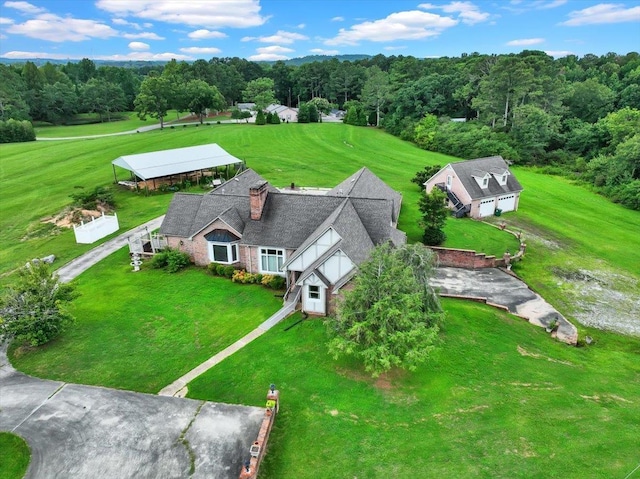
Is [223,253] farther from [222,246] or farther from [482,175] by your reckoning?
[482,175]

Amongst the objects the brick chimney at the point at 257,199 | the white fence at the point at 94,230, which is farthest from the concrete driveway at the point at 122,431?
the white fence at the point at 94,230

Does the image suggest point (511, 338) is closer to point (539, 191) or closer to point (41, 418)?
point (41, 418)

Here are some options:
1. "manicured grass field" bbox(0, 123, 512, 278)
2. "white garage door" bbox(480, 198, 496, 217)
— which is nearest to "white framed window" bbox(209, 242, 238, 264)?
"manicured grass field" bbox(0, 123, 512, 278)

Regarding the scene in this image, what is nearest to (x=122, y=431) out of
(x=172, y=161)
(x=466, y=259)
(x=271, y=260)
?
(x=271, y=260)

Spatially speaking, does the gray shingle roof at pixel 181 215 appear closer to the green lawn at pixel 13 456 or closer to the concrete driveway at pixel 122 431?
the concrete driveway at pixel 122 431

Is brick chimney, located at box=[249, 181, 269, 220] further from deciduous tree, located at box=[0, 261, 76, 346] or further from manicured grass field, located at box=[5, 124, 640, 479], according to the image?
deciduous tree, located at box=[0, 261, 76, 346]

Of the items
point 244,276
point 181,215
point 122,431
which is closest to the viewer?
point 122,431
